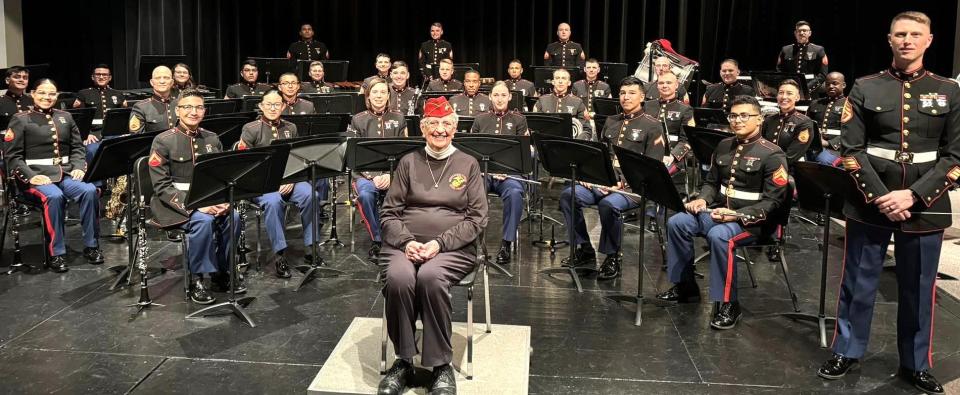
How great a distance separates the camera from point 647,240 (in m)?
7.62

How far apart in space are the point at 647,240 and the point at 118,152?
14.7 feet

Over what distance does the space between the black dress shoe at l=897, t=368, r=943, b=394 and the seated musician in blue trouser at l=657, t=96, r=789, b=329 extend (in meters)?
1.13

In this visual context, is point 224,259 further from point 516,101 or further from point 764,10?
point 764,10

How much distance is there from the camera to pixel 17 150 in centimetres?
670

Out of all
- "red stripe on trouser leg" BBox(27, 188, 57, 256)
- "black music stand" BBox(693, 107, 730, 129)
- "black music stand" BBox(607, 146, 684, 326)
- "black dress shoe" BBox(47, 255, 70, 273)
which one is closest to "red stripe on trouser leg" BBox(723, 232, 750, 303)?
"black music stand" BBox(607, 146, 684, 326)

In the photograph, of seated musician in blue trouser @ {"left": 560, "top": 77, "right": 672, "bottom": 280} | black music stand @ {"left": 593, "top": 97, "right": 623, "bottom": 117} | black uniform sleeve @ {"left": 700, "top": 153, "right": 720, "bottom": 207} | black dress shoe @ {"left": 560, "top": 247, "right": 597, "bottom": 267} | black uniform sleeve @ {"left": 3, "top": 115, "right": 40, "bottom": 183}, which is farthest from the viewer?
black music stand @ {"left": 593, "top": 97, "right": 623, "bottom": 117}

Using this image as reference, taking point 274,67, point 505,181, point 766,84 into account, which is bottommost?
point 505,181

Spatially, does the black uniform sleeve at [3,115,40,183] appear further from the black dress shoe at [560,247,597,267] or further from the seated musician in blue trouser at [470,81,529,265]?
the black dress shoe at [560,247,597,267]

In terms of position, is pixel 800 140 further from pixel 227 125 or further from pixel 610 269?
pixel 227 125

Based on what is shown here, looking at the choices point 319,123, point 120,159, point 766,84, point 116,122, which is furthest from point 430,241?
point 766,84

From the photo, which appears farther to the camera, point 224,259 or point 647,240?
point 647,240

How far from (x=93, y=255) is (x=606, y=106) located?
Answer: 16.7ft

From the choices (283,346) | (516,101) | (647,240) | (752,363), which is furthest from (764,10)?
(283,346)

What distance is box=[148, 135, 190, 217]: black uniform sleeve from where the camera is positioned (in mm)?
5684
